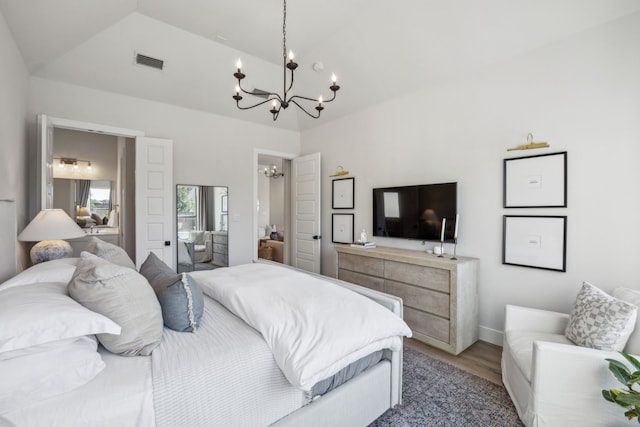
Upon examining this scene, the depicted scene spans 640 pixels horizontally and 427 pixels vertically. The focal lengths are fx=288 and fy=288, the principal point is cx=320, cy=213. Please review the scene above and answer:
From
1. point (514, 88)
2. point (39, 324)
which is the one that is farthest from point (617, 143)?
point (39, 324)

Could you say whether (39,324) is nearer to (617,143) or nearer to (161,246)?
(161,246)

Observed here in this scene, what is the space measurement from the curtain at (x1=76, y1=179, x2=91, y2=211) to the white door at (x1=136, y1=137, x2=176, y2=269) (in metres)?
1.90

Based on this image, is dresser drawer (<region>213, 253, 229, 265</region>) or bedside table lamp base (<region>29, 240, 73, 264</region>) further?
dresser drawer (<region>213, 253, 229, 265</region>)

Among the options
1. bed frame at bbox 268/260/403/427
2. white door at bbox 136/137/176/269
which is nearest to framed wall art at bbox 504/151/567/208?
bed frame at bbox 268/260/403/427

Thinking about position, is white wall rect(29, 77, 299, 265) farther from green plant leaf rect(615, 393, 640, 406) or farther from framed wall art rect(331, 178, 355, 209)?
green plant leaf rect(615, 393, 640, 406)

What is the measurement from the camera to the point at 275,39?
3.47m

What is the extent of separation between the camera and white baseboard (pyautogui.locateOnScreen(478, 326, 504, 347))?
2.86 meters

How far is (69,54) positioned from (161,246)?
232 centimetres

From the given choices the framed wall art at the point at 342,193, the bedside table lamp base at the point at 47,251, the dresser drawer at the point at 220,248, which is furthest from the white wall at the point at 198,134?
the bedside table lamp base at the point at 47,251

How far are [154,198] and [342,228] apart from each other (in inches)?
105

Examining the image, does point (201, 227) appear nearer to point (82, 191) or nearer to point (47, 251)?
point (47, 251)

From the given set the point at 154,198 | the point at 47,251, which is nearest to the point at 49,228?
the point at 47,251

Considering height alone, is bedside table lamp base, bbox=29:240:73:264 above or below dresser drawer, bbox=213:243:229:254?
above

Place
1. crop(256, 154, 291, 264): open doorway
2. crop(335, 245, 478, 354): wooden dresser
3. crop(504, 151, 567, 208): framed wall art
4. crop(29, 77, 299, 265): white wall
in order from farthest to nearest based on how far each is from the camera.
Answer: crop(256, 154, 291, 264): open doorway → crop(29, 77, 299, 265): white wall → crop(335, 245, 478, 354): wooden dresser → crop(504, 151, 567, 208): framed wall art
